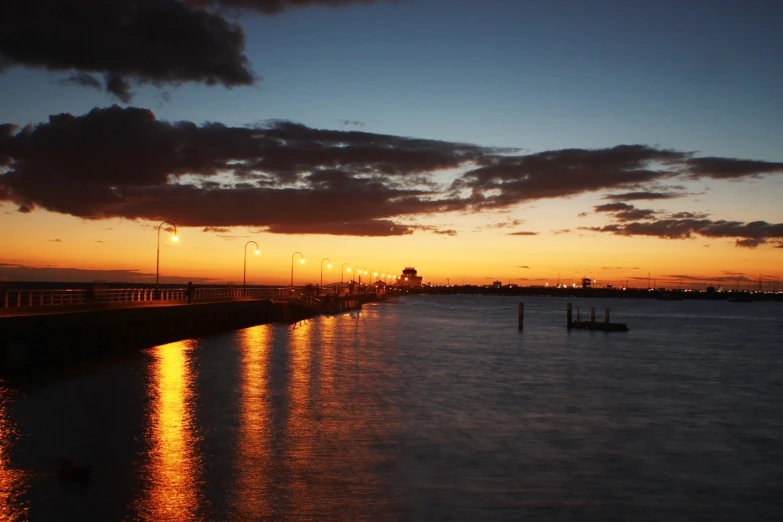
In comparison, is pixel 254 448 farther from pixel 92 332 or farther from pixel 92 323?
pixel 92 332

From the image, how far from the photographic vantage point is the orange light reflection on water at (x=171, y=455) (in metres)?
10.6

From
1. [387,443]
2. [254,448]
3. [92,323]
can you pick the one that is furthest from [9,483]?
[92,323]

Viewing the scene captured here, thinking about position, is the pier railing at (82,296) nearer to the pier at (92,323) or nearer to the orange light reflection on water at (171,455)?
the pier at (92,323)

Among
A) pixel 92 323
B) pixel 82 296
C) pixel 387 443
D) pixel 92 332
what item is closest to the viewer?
pixel 387 443

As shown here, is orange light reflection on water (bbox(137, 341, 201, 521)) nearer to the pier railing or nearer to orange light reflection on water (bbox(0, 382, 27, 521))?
orange light reflection on water (bbox(0, 382, 27, 521))

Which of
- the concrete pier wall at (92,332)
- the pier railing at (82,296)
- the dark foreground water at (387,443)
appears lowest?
the dark foreground water at (387,443)

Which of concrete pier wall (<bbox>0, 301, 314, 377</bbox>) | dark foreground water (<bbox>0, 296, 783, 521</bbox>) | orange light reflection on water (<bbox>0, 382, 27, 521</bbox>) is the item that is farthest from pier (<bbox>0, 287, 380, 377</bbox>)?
orange light reflection on water (<bbox>0, 382, 27, 521</bbox>)

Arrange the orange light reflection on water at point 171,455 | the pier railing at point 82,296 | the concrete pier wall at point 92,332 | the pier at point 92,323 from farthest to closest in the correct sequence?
the pier railing at point 82,296, the pier at point 92,323, the concrete pier wall at point 92,332, the orange light reflection on water at point 171,455

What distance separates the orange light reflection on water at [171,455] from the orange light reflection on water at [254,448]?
71cm

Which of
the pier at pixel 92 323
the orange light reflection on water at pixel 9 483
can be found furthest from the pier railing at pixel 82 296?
the orange light reflection on water at pixel 9 483

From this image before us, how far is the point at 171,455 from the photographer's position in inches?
537

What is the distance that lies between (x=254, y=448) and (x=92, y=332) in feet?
63.4

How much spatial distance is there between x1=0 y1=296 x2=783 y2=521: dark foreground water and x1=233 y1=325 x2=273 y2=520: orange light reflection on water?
48 millimetres

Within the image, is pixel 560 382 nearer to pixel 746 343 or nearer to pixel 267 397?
pixel 267 397
